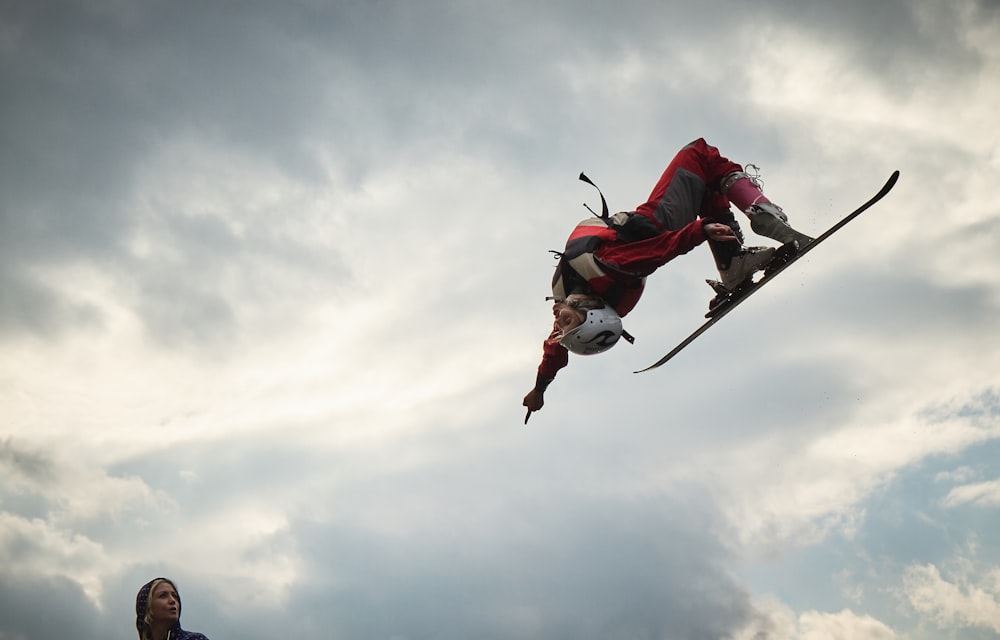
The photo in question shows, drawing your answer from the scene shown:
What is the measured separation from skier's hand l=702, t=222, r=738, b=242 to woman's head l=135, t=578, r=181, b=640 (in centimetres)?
580

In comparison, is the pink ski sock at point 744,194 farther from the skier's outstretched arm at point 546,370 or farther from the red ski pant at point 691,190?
the skier's outstretched arm at point 546,370

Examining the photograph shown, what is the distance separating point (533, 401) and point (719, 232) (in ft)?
10.8

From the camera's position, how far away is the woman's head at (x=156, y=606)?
7.00 meters

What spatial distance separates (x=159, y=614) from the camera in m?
6.98

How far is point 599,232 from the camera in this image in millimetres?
8914

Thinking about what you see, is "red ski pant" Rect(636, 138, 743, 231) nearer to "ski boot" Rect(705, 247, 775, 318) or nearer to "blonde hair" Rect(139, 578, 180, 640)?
"ski boot" Rect(705, 247, 775, 318)

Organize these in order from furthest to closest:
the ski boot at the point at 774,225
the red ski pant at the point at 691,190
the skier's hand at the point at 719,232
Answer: the red ski pant at the point at 691,190 < the ski boot at the point at 774,225 < the skier's hand at the point at 719,232

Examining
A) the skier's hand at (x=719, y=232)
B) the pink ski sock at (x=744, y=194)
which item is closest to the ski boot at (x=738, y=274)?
the pink ski sock at (x=744, y=194)

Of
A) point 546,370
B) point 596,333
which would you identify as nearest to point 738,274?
point 596,333

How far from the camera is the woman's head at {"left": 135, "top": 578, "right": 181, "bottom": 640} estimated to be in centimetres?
700

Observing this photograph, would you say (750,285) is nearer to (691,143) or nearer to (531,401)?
(691,143)

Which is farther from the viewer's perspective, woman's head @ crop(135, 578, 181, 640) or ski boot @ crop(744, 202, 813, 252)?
ski boot @ crop(744, 202, 813, 252)

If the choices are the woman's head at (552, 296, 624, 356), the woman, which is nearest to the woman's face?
the woman

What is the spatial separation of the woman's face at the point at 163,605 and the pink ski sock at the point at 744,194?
6.62 meters
